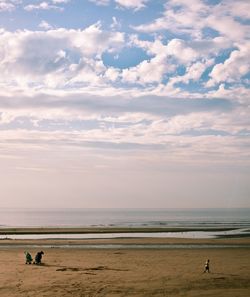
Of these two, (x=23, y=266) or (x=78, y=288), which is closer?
(x=78, y=288)

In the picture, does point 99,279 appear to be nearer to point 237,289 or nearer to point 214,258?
point 237,289

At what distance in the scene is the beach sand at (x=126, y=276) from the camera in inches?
922

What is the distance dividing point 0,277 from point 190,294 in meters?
13.5

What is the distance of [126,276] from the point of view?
27719 millimetres

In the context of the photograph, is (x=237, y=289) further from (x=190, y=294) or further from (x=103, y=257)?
(x=103, y=257)

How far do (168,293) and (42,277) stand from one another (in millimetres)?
9566

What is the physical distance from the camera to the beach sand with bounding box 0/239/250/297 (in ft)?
76.8

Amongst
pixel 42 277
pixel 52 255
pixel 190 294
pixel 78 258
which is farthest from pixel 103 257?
pixel 190 294

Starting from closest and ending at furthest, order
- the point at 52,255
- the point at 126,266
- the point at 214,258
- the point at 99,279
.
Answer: the point at 99,279 < the point at 126,266 < the point at 214,258 < the point at 52,255

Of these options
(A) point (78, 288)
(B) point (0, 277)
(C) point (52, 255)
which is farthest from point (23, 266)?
(A) point (78, 288)

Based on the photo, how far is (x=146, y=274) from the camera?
28484 millimetres

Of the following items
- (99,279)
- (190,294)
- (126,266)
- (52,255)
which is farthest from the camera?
(52,255)

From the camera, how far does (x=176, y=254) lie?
3991 centimetres

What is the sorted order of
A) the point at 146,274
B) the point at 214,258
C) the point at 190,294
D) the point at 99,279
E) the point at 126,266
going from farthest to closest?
the point at 214,258, the point at 126,266, the point at 146,274, the point at 99,279, the point at 190,294
